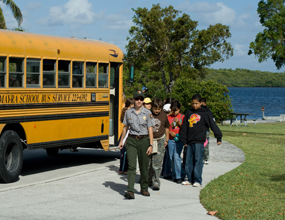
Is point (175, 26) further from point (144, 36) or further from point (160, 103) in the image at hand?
point (160, 103)

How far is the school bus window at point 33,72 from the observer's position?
412 inches

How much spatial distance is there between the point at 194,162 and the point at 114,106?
14.6ft

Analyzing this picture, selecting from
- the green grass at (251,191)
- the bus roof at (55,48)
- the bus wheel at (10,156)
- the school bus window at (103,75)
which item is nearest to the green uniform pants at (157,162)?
the green grass at (251,191)

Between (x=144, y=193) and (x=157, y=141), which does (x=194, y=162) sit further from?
(x=144, y=193)

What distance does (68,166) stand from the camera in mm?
12578

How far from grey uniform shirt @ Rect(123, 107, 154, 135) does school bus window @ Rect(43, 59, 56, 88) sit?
296cm

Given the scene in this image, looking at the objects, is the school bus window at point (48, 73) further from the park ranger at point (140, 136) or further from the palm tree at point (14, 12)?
the palm tree at point (14, 12)

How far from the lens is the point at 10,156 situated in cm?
1023

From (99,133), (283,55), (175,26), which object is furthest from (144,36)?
(99,133)

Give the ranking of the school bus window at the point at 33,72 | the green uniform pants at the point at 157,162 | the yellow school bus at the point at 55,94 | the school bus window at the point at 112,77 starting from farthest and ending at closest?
1. the school bus window at the point at 112,77
2. the school bus window at the point at 33,72
3. the yellow school bus at the point at 55,94
4. the green uniform pants at the point at 157,162

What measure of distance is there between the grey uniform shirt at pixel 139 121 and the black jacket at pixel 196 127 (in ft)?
4.02

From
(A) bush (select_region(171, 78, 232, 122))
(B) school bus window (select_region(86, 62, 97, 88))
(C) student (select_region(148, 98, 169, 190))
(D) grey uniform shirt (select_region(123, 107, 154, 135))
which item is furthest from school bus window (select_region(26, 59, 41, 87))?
(A) bush (select_region(171, 78, 232, 122))

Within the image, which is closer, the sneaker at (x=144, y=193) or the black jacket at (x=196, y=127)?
the sneaker at (x=144, y=193)

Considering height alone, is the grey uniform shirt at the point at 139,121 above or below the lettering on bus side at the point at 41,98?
below
